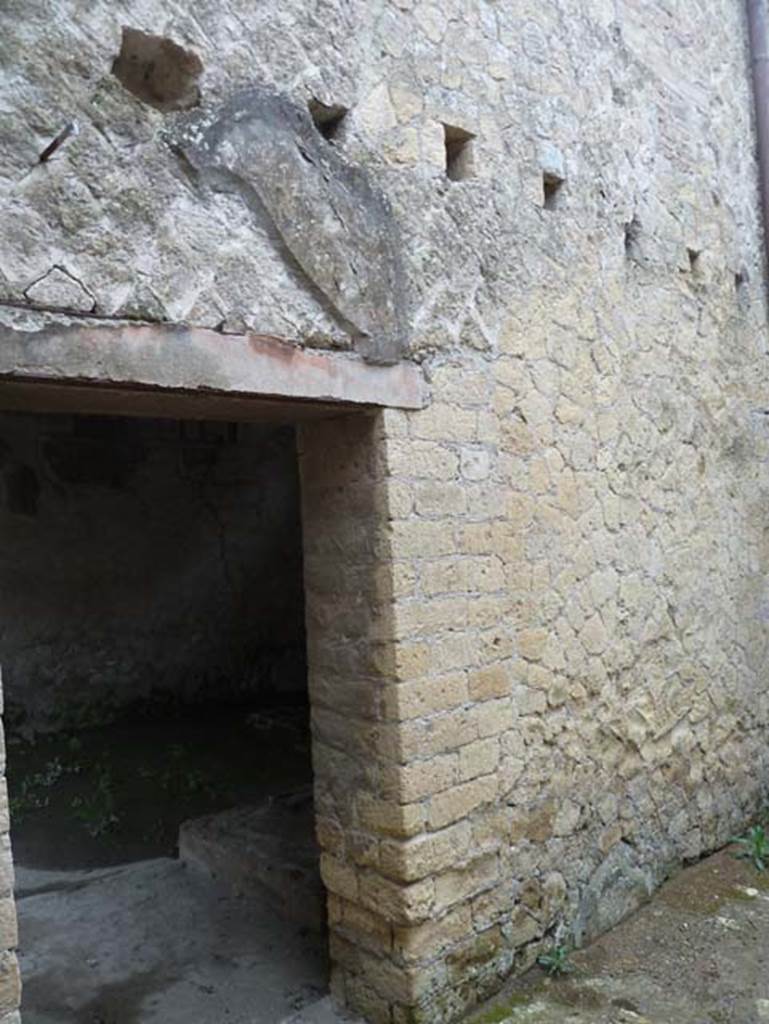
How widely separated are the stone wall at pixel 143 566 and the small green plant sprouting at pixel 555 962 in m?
4.10

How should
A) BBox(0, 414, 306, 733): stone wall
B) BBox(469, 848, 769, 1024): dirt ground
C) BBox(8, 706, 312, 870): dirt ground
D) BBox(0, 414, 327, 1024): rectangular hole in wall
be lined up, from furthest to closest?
BBox(0, 414, 306, 733): stone wall, BBox(8, 706, 312, 870): dirt ground, BBox(0, 414, 327, 1024): rectangular hole in wall, BBox(469, 848, 769, 1024): dirt ground

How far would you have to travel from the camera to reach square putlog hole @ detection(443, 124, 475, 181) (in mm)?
2906

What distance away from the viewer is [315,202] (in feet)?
7.86

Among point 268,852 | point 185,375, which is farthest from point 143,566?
point 185,375

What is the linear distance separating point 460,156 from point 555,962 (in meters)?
2.65

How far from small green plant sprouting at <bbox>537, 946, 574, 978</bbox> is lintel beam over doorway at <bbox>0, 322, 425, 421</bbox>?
187cm

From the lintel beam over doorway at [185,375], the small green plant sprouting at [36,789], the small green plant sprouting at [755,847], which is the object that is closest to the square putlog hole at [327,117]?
Result: the lintel beam over doorway at [185,375]

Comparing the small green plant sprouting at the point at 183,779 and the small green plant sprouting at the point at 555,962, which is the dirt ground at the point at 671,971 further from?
the small green plant sprouting at the point at 183,779

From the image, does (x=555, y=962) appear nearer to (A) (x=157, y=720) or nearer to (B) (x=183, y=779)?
(B) (x=183, y=779)

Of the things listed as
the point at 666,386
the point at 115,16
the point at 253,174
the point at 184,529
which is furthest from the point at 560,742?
the point at 184,529

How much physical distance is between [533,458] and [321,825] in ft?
4.50

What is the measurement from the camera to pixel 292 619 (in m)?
7.48

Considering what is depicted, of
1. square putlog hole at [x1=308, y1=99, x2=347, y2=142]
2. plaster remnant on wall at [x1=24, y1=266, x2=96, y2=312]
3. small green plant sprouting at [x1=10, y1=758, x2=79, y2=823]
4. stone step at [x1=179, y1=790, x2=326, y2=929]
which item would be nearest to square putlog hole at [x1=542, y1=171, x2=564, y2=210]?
square putlog hole at [x1=308, y1=99, x2=347, y2=142]

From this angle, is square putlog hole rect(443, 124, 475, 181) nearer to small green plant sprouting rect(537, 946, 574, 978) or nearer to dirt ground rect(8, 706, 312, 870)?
small green plant sprouting rect(537, 946, 574, 978)
